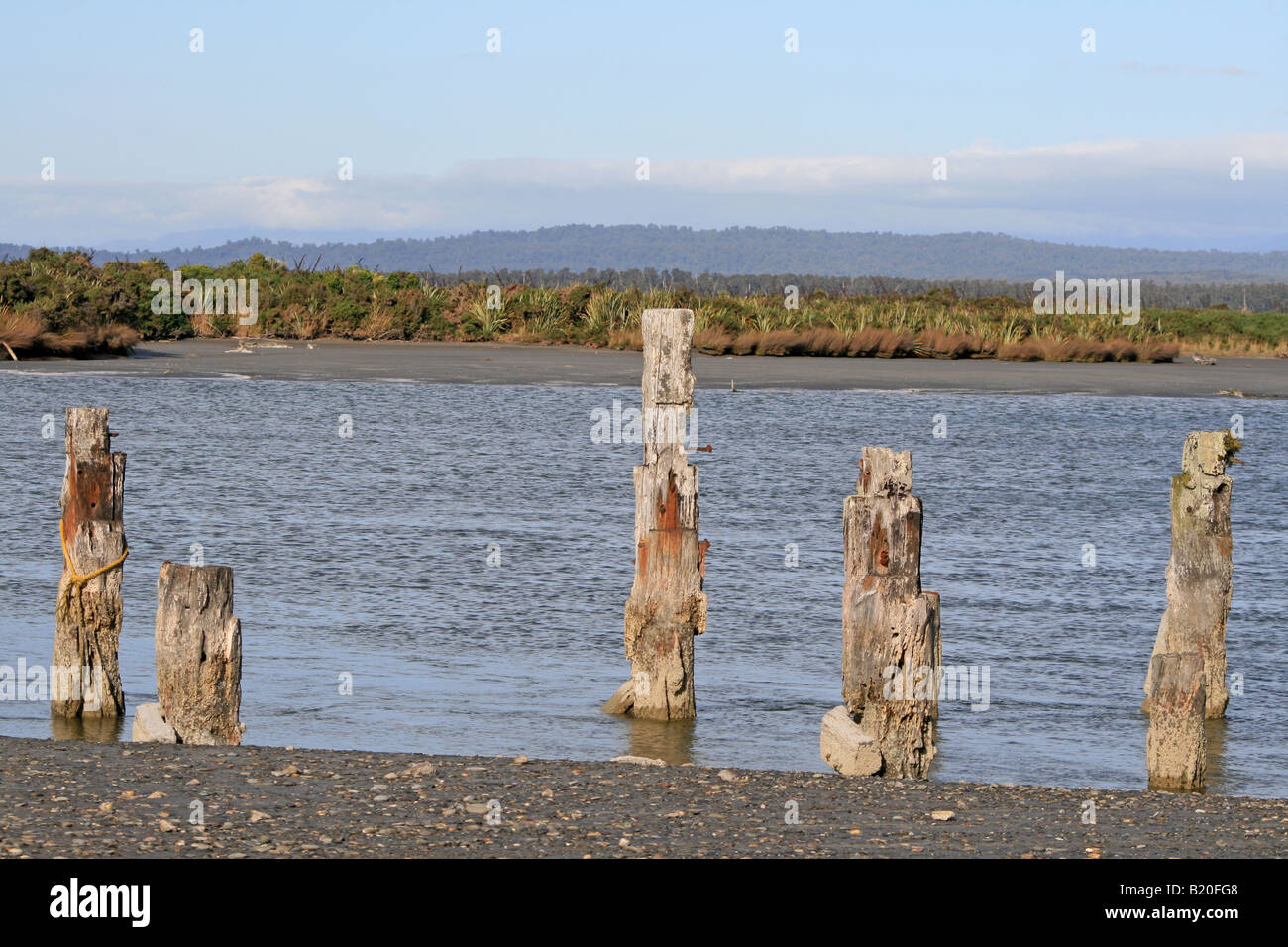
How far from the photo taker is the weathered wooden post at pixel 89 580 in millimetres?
10094

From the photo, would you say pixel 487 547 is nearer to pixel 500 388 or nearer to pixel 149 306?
pixel 500 388

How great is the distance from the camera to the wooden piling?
29.8 ft

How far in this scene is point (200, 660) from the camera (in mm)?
9094

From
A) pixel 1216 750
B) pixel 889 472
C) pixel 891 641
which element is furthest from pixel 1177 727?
pixel 889 472

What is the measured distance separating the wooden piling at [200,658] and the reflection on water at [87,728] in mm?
584

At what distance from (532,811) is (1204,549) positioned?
557 cm

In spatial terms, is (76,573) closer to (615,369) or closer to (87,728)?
(87,728)

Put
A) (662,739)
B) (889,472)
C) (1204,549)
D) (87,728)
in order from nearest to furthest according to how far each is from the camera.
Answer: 1. (889,472)
2. (87,728)
3. (662,739)
4. (1204,549)

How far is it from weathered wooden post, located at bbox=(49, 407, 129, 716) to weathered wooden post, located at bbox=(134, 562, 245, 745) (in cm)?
115

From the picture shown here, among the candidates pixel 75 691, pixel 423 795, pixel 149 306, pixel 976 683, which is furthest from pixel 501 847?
pixel 149 306

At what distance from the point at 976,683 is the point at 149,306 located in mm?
34183

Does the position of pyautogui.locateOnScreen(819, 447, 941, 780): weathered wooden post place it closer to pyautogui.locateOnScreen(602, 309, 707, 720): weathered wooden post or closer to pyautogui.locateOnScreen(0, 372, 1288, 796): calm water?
pyautogui.locateOnScreen(0, 372, 1288, 796): calm water

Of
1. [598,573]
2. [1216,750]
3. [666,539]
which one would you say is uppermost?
[666,539]

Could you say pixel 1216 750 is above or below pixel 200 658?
below
